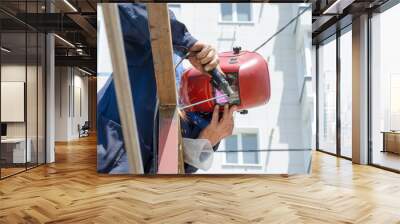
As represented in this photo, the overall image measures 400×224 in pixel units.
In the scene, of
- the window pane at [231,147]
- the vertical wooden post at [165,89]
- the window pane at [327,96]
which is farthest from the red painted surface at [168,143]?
the window pane at [327,96]

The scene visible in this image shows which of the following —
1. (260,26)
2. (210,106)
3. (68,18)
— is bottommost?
(210,106)

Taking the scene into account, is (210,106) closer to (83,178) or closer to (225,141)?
(225,141)

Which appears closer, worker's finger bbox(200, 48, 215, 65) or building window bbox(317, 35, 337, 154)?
worker's finger bbox(200, 48, 215, 65)

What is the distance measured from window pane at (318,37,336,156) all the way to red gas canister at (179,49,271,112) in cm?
398

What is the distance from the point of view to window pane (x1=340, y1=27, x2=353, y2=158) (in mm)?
8305

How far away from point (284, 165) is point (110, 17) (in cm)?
373

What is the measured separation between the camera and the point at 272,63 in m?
6.12

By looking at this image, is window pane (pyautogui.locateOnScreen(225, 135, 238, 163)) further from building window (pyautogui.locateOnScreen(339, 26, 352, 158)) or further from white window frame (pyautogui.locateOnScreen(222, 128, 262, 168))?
building window (pyautogui.locateOnScreen(339, 26, 352, 158))

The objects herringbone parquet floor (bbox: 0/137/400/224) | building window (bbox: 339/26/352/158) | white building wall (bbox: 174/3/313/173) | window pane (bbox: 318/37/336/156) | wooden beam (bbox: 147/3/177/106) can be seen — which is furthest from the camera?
window pane (bbox: 318/37/336/156)

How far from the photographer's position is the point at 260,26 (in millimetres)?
6133

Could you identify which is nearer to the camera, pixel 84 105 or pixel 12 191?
pixel 12 191

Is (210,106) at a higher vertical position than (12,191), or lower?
higher

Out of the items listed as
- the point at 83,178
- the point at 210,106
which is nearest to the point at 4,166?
the point at 83,178

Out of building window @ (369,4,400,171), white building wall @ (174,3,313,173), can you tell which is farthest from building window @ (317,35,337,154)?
white building wall @ (174,3,313,173)
